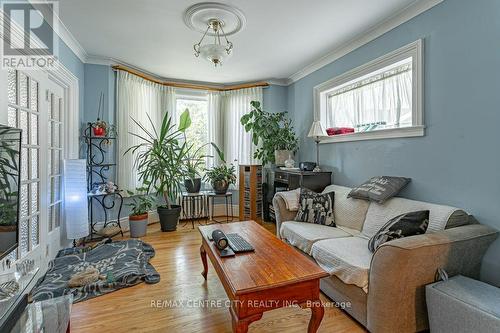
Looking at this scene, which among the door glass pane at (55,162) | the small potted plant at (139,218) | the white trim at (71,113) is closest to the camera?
the door glass pane at (55,162)

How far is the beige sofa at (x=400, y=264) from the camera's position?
1.51m

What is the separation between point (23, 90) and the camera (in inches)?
86.3

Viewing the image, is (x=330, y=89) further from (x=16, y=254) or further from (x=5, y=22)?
(x=16, y=254)

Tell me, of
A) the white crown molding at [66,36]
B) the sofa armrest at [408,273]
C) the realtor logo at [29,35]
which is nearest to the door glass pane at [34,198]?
the realtor logo at [29,35]

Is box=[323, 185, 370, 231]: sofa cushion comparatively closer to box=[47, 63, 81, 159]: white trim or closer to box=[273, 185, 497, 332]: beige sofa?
box=[273, 185, 497, 332]: beige sofa

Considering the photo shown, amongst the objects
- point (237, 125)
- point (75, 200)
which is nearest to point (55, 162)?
point (75, 200)

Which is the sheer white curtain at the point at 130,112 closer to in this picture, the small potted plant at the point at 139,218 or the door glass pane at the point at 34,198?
the small potted plant at the point at 139,218

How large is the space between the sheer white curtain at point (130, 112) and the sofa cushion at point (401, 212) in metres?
3.50

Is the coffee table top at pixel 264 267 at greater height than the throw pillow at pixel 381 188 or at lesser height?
lesser

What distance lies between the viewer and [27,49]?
7.12ft

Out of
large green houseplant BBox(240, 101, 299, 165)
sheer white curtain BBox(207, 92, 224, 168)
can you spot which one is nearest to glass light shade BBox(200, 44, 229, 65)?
large green houseplant BBox(240, 101, 299, 165)

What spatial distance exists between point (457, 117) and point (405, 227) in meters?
1.08

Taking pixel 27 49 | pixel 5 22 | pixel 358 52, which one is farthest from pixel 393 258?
pixel 27 49

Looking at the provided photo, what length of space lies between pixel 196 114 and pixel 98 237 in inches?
106
